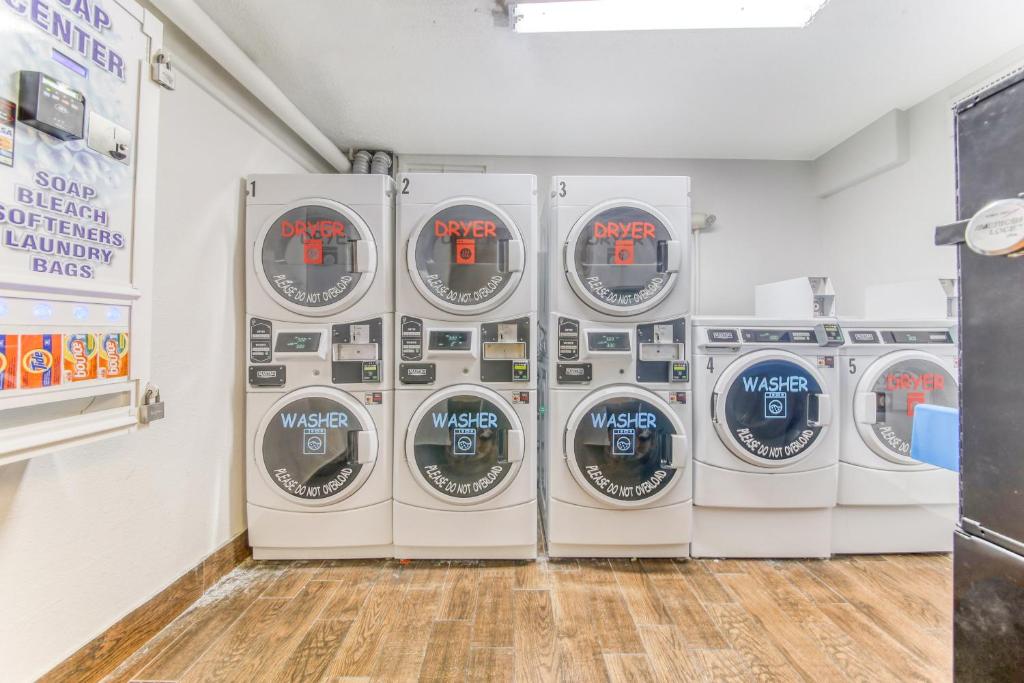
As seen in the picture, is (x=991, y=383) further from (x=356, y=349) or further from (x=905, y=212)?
(x=905, y=212)

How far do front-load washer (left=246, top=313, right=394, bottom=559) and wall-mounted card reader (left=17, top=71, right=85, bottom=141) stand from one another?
107 centimetres

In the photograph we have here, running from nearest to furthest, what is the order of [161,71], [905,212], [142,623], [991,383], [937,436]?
1. [991,383]
2. [937,436]
3. [161,71]
4. [142,623]
5. [905,212]

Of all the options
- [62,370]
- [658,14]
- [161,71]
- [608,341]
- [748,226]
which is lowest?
[62,370]

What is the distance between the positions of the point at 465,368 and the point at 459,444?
376 mm

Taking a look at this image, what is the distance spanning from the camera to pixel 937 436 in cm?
89

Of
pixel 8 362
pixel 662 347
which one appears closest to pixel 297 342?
pixel 8 362

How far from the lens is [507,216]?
2072mm

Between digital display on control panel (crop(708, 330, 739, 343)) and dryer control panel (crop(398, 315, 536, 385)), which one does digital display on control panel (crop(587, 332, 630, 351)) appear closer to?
dryer control panel (crop(398, 315, 536, 385))

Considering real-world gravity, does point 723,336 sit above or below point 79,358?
above

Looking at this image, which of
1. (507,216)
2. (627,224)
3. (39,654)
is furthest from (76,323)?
(627,224)

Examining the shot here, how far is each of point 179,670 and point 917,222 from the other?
4.29 meters

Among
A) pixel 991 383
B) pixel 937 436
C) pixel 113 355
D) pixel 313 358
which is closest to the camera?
pixel 991 383

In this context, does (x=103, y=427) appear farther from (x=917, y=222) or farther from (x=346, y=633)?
(x=917, y=222)

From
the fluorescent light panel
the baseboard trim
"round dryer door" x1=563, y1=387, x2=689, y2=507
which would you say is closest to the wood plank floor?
the baseboard trim
